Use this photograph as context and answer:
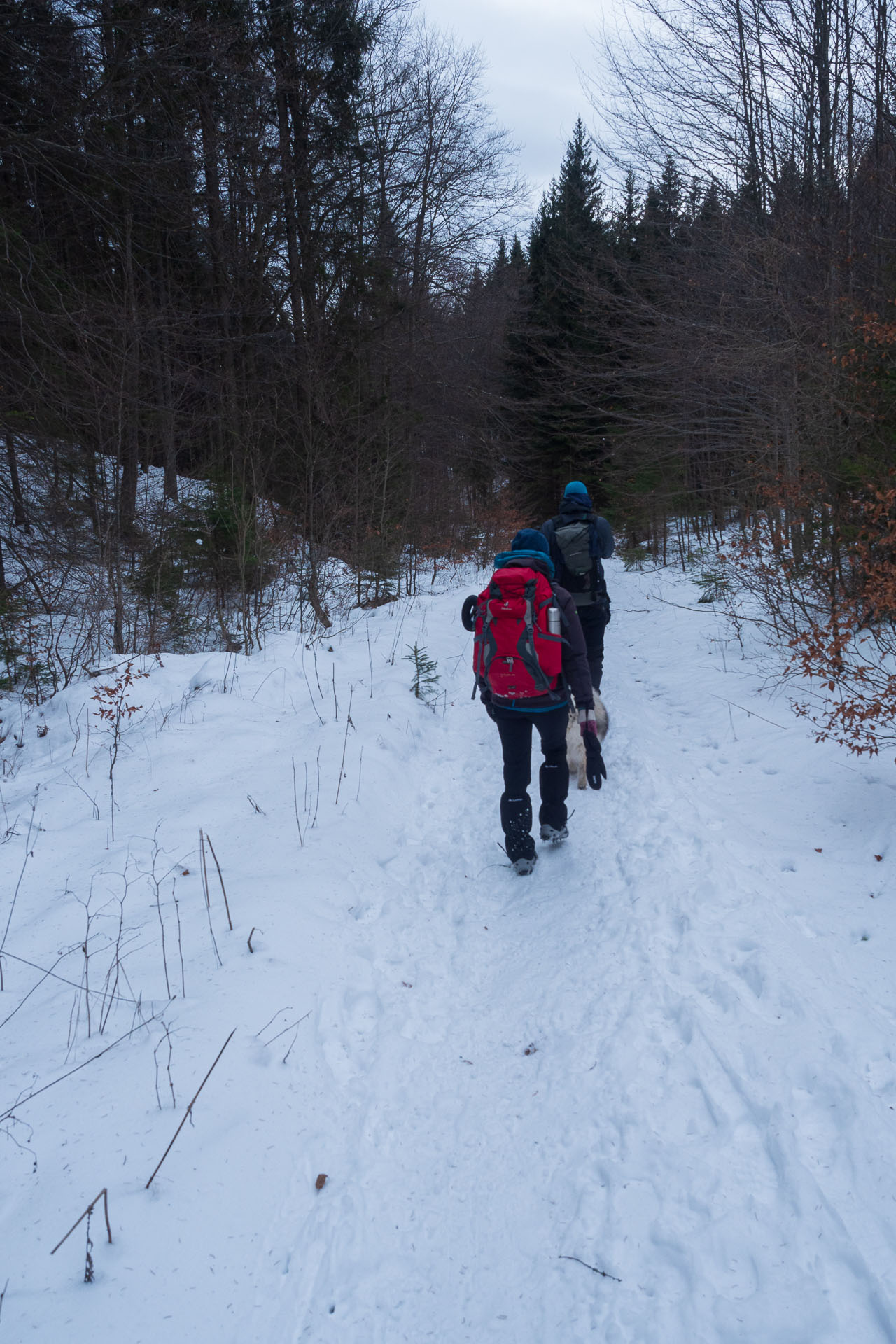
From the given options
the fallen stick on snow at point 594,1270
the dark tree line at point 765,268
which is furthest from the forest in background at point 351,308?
the fallen stick on snow at point 594,1270

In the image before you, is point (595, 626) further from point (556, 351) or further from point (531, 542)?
point (556, 351)

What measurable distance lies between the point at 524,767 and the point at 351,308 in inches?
582

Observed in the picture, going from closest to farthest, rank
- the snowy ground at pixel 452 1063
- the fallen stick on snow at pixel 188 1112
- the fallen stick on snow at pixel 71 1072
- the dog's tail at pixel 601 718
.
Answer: the snowy ground at pixel 452 1063 → the fallen stick on snow at pixel 188 1112 → the fallen stick on snow at pixel 71 1072 → the dog's tail at pixel 601 718

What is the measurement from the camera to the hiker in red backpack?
4.17 m

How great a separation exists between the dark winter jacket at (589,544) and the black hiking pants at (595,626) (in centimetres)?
7

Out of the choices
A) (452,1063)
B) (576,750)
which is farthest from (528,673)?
(452,1063)

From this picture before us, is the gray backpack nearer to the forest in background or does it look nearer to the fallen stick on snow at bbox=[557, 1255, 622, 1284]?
the forest in background

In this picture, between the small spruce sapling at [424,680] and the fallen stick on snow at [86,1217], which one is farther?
the small spruce sapling at [424,680]

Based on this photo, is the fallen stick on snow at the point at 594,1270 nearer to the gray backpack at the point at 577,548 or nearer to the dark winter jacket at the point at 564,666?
the dark winter jacket at the point at 564,666

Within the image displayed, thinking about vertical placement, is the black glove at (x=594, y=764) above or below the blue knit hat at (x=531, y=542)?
below

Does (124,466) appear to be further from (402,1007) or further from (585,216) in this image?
(585,216)

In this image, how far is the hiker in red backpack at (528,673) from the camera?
4.17m

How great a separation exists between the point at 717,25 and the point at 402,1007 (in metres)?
14.9

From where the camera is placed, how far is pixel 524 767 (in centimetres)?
454
